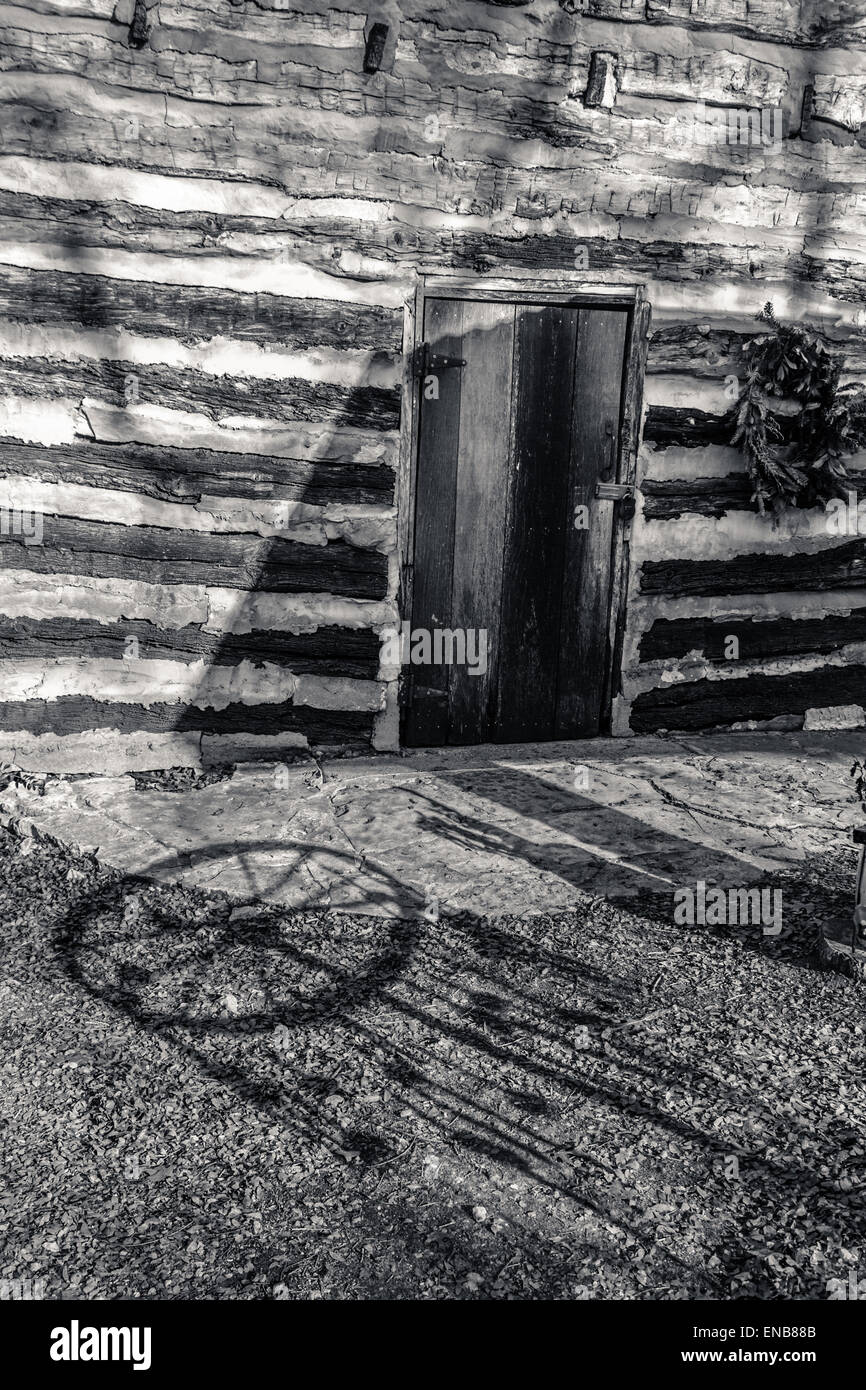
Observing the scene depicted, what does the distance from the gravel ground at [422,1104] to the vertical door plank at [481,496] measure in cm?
192

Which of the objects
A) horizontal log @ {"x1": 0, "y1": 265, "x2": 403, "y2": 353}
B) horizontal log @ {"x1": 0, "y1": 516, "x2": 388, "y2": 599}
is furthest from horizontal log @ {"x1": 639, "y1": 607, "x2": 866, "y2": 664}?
horizontal log @ {"x1": 0, "y1": 265, "x2": 403, "y2": 353}

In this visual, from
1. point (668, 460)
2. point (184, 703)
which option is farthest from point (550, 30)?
point (184, 703)

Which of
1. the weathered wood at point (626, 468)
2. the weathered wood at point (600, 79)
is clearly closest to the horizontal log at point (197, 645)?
the weathered wood at point (626, 468)

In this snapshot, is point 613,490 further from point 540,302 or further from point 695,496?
point 540,302

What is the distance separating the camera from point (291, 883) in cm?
455

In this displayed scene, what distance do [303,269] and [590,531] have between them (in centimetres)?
196

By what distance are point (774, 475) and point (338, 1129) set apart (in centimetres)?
443

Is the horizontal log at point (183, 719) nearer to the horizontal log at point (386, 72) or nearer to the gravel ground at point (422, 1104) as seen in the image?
the gravel ground at point (422, 1104)

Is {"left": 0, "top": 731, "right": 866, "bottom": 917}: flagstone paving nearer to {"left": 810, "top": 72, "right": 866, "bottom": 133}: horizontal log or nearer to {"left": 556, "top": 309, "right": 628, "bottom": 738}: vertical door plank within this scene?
{"left": 556, "top": 309, "right": 628, "bottom": 738}: vertical door plank

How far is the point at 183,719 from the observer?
226 inches

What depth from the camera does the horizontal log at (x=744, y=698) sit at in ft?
21.1

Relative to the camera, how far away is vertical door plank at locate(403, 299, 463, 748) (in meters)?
5.71

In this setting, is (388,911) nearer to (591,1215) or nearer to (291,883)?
(291,883)
